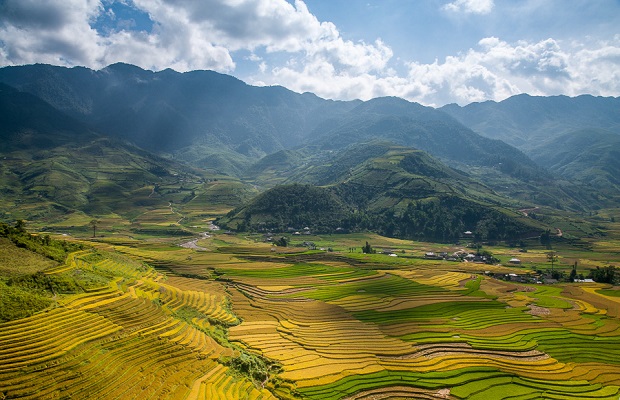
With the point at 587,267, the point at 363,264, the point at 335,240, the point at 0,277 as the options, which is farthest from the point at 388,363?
the point at 335,240

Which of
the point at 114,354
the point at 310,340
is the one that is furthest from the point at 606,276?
the point at 114,354

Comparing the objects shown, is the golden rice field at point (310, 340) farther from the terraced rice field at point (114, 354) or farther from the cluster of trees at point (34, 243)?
the cluster of trees at point (34, 243)

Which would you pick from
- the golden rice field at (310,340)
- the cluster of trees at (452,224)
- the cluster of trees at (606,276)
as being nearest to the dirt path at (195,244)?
the golden rice field at (310,340)

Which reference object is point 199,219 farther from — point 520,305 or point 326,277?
→ point 520,305

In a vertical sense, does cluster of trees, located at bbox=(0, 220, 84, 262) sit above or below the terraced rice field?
above

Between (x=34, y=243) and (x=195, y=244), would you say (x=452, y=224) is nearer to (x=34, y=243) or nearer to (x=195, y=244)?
(x=195, y=244)

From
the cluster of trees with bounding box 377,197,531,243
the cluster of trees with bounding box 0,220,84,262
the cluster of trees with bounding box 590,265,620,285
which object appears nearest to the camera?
the cluster of trees with bounding box 0,220,84,262

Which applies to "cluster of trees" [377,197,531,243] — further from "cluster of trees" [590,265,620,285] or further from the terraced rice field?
the terraced rice field

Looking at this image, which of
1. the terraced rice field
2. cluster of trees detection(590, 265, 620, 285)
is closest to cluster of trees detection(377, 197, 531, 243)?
cluster of trees detection(590, 265, 620, 285)
